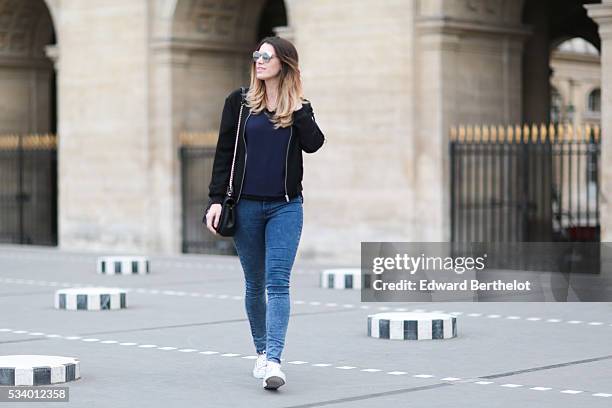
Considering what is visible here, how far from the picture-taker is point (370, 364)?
985 cm

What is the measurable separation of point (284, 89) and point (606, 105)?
10.2 metres

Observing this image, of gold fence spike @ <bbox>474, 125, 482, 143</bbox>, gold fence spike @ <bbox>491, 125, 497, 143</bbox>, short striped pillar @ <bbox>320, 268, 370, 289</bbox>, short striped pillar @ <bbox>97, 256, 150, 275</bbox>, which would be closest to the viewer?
short striped pillar @ <bbox>320, 268, 370, 289</bbox>

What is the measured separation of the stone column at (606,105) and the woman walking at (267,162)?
10.0 m

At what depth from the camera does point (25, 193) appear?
29.2 meters

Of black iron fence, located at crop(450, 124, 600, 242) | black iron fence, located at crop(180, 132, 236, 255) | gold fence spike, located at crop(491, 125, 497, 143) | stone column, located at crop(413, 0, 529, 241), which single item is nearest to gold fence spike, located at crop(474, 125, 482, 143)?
black iron fence, located at crop(450, 124, 600, 242)

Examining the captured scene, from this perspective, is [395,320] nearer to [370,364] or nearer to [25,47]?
[370,364]

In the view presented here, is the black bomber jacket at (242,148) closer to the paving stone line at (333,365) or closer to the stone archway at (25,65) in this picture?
the paving stone line at (333,365)

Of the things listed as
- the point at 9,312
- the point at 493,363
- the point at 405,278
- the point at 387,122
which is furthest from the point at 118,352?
the point at 387,122

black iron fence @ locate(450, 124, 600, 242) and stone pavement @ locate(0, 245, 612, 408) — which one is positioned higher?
black iron fence @ locate(450, 124, 600, 242)

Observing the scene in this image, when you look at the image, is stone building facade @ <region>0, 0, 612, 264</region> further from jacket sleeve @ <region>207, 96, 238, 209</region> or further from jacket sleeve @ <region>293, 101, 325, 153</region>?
jacket sleeve @ <region>207, 96, 238, 209</region>

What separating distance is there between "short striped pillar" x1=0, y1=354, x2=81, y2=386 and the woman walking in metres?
1.25

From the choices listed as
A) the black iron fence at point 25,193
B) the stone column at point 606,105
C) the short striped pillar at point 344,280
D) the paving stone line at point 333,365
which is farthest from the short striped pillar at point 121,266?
the black iron fence at point 25,193

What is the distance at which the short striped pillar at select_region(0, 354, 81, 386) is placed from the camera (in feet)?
27.8

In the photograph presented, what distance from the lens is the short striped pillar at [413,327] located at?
1122 centimetres
